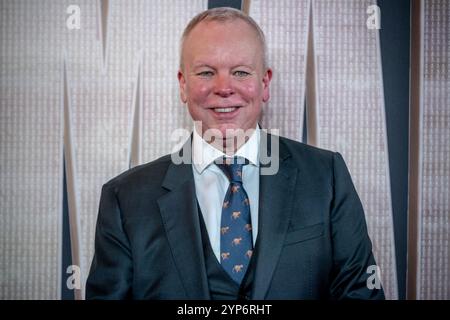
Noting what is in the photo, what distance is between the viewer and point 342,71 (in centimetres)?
182

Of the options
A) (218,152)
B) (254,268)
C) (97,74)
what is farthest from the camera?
(97,74)

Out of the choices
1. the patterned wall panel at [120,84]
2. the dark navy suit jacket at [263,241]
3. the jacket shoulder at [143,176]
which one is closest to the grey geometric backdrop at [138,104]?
the patterned wall panel at [120,84]

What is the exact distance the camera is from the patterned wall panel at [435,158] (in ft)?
6.03

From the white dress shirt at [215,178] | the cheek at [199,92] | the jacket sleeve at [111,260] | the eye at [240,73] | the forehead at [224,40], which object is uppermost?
the forehead at [224,40]

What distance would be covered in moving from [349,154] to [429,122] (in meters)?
0.32

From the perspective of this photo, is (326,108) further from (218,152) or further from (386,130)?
(218,152)

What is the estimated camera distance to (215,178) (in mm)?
1521

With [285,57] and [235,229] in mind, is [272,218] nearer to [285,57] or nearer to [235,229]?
[235,229]

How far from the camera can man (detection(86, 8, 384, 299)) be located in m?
1.42

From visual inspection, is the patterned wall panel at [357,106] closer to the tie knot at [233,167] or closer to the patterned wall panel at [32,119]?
the tie knot at [233,167]

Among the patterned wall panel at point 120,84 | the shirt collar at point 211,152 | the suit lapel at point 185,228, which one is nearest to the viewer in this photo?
the suit lapel at point 185,228

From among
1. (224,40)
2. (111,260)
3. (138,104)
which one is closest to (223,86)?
(224,40)

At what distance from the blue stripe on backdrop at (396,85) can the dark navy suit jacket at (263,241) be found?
41 centimetres
